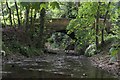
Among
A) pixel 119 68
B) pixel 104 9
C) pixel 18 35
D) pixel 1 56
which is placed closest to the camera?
pixel 119 68

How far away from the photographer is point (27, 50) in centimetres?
1449

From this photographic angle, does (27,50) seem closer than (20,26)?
Yes

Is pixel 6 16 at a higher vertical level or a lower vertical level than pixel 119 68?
higher

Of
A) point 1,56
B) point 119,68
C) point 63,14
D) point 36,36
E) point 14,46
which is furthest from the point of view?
point 63,14

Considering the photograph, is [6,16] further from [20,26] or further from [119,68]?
[119,68]

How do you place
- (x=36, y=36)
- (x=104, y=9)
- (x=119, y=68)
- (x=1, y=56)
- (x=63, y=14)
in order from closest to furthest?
(x=119, y=68), (x=1, y=56), (x=104, y=9), (x=36, y=36), (x=63, y=14)

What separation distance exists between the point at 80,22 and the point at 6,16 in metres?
6.75

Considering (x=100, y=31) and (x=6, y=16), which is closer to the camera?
(x=100, y=31)

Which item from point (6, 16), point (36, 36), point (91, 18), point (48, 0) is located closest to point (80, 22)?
point (91, 18)

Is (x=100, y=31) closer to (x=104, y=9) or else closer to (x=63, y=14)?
(x=104, y=9)

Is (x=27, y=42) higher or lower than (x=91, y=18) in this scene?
lower

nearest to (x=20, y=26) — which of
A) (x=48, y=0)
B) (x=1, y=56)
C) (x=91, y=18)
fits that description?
(x=91, y=18)

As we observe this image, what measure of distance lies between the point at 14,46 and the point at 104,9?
5596mm

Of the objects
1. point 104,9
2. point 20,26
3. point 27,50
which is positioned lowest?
point 27,50
